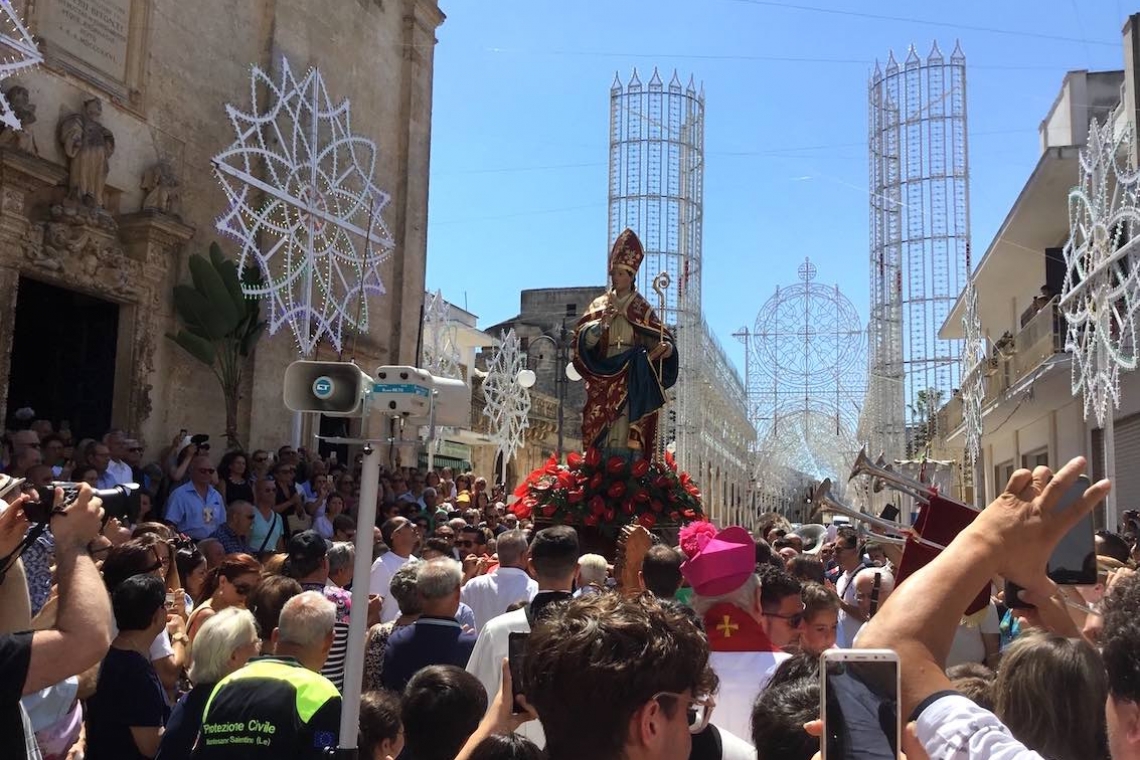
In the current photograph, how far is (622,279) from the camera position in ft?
36.5

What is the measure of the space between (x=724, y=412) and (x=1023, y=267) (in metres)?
8.98

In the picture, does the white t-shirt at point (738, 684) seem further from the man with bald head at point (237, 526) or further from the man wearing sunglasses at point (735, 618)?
the man with bald head at point (237, 526)

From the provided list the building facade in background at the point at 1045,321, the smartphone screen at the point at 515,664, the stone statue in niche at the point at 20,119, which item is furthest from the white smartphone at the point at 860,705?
the building facade in background at the point at 1045,321

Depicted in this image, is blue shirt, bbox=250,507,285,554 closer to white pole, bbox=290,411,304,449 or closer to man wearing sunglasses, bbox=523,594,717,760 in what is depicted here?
white pole, bbox=290,411,304,449

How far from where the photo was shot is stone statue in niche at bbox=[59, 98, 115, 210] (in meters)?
11.6

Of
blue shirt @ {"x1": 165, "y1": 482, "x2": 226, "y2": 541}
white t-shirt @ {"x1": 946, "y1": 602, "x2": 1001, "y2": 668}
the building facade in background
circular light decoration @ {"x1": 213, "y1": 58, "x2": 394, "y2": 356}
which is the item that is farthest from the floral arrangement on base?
the building facade in background

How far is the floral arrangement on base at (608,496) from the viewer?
9.80 metres

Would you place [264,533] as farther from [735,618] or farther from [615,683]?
[615,683]

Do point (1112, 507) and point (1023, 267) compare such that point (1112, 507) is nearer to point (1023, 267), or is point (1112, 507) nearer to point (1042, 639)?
point (1042, 639)

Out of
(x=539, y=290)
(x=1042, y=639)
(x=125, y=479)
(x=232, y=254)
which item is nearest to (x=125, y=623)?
(x=1042, y=639)

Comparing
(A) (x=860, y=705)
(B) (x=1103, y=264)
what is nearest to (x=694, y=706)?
(A) (x=860, y=705)

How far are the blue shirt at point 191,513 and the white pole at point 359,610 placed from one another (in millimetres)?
6999

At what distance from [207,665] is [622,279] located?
8043mm

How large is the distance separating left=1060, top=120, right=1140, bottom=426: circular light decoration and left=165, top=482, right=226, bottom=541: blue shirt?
9324 millimetres
